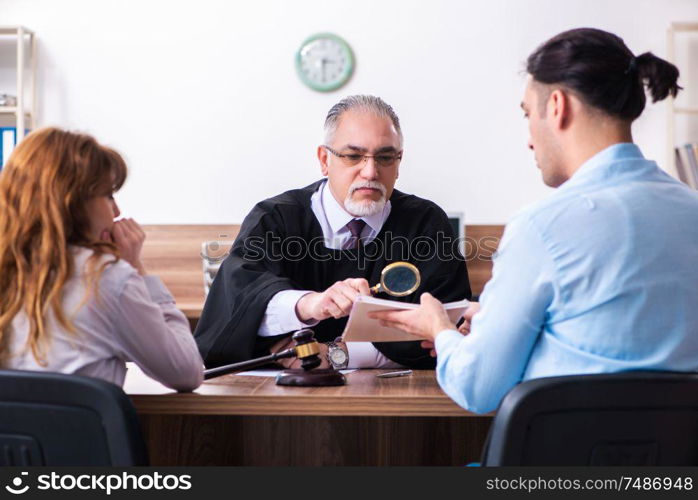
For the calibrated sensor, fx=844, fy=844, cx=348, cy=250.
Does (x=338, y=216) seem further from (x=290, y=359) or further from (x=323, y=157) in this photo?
(x=290, y=359)

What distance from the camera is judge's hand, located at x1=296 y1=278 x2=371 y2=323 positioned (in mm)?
2178

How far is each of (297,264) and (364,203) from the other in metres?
0.29

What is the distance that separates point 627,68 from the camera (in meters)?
1.52

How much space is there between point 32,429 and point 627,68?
121 cm

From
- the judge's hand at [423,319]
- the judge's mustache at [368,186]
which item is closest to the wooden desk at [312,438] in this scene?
the judge's hand at [423,319]

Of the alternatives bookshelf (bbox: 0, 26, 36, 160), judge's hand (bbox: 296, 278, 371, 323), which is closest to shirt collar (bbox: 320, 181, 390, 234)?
judge's hand (bbox: 296, 278, 371, 323)

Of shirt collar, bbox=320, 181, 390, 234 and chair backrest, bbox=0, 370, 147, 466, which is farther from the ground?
shirt collar, bbox=320, 181, 390, 234

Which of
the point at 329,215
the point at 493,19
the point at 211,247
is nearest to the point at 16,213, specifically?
the point at 329,215

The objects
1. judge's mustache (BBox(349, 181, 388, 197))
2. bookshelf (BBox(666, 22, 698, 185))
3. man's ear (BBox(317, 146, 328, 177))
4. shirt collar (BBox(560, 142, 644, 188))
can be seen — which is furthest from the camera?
bookshelf (BBox(666, 22, 698, 185))

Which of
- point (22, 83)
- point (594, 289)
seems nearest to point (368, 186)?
point (594, 289)

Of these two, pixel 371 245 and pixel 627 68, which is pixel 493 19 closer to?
A: pixel 371 245

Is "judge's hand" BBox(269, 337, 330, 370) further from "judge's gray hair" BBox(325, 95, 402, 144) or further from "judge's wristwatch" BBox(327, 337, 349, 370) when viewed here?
"judge's gray hair" BBox(325, 95, 402, 144)

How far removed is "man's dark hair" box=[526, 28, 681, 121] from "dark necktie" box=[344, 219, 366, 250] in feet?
4.18

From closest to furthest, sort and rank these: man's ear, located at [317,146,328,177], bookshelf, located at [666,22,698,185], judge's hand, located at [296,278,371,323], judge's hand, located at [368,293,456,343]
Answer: judge's hand, located at [368,293,456,343], judge's hand, located at [296,278,371,323], man's ear, located at [317,146,328,177], bookshelf, located at [666,22,698,185]
